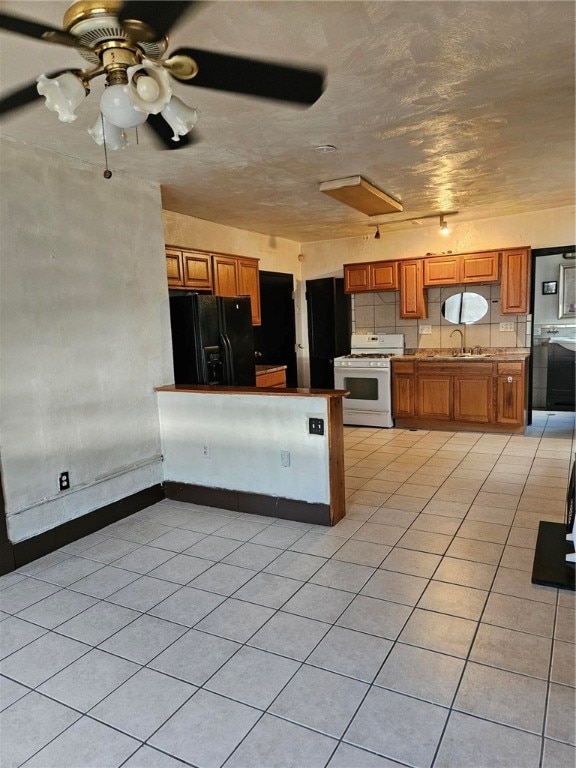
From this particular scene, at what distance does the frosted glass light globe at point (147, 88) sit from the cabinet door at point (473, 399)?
190 inches

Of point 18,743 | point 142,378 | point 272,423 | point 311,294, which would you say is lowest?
point 18,743

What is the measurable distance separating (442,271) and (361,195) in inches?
85.6

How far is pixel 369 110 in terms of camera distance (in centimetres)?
262

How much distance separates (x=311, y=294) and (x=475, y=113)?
170 inches

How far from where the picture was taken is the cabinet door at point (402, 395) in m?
5.98

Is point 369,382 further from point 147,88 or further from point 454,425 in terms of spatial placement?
point 147,88

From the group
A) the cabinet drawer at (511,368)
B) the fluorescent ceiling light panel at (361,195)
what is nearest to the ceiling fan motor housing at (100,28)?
the fluorescent ceiling light panel at (361,195)

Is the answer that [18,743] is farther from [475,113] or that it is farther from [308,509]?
[475,113]

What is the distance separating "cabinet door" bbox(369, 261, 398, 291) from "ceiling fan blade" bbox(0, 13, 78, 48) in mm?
5083

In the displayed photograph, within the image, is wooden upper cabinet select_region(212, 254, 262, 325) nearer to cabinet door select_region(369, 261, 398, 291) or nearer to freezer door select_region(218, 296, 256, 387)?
freezer door select_region(218, 296, 256, 387)

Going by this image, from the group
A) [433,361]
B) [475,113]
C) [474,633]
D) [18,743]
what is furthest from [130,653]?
[433,361]

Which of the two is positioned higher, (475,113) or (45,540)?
(475,113)

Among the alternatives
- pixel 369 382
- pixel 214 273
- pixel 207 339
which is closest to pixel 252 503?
pixel 207 339

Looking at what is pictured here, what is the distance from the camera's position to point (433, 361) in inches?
228
